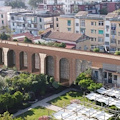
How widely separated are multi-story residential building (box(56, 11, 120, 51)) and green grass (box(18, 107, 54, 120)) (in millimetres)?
22121

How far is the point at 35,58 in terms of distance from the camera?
38.6 m

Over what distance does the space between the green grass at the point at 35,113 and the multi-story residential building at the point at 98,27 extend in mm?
22121

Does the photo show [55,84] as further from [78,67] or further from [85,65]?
[85,65]

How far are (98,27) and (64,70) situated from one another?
1721 cm

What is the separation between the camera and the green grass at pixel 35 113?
2642 cm

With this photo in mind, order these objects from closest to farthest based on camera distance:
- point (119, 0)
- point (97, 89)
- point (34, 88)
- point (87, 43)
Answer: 1. point (97, 89)
2. point (34, 88)
3. point (87, 43)
4. point (119, 0)

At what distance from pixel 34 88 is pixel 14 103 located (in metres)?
4.32

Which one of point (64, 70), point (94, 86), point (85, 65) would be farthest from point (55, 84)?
point (94, 86)

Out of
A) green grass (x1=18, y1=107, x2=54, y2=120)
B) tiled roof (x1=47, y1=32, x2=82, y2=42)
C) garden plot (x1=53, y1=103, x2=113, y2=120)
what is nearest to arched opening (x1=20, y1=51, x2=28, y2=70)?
tiled roof (x1=47, y1=32, x2=82, y2=42)

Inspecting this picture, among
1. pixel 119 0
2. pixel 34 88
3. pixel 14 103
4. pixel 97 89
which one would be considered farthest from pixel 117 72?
pixel 119 0

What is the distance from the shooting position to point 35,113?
89.5 feet

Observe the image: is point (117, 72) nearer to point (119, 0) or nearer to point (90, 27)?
point (90, 27)

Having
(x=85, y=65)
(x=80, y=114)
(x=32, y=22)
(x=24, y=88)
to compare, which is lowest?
(x=24, y=88)

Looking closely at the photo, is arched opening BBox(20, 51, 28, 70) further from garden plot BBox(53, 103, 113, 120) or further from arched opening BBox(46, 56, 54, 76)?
garden plot BBox(53, 103, 113, 120)
